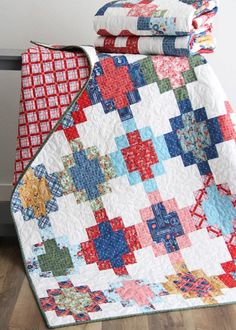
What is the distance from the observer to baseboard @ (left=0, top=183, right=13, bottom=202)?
2722 mm

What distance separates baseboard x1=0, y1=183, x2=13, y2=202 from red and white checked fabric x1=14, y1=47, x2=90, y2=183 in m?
0.71

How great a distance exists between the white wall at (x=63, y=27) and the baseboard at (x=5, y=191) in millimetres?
478

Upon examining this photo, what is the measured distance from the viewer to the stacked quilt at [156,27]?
6.38 ft

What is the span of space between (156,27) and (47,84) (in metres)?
0.42

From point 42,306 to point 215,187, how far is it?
68 centimetres

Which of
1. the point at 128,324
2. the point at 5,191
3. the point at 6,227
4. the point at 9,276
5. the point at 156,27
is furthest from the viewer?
the point at 5,191

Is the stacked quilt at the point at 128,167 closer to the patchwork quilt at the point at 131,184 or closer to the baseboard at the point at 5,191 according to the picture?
the patchwork quilt at the point at 131,184

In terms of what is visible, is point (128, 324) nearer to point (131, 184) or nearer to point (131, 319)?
point (131, 319)

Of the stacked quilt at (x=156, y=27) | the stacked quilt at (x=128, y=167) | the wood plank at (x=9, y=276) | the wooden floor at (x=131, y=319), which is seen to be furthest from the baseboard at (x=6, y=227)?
the stacked quilt at (x=156, y=27)

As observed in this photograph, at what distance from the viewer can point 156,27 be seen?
1.96 m

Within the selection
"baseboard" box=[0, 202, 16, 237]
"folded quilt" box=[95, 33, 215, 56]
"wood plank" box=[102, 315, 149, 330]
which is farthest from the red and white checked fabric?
"wood plank" box=[102, 315, 149, 330]

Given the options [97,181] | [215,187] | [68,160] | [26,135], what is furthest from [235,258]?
Answer: [26,135]

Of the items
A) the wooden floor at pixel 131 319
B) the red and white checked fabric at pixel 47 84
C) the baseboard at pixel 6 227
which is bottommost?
the wooden floor at pixel 131 319

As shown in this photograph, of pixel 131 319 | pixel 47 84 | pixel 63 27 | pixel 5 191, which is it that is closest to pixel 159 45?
pixel 47 84
